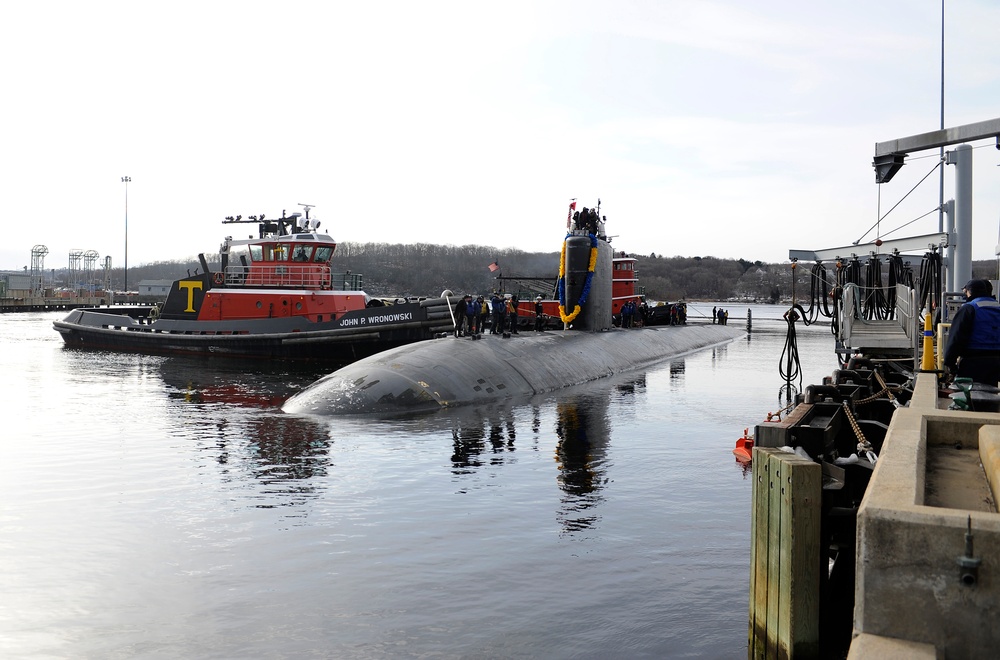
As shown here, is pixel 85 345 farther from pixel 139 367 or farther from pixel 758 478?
pixel 758 478

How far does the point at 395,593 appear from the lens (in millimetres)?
7438

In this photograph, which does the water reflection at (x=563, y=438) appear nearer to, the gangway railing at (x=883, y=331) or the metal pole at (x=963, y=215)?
the gangway railing at (x=883, y=331)

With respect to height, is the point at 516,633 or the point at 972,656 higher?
the point at 972,656

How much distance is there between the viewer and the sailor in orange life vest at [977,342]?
322 inches

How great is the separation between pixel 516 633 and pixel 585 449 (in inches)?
299

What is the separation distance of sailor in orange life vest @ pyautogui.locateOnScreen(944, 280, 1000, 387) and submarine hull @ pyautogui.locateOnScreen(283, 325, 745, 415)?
1085 centimetres

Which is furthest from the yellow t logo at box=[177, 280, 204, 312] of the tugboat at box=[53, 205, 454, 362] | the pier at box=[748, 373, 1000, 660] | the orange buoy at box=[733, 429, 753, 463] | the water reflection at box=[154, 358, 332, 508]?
the pier at box=[748, 373, 1000, 660]

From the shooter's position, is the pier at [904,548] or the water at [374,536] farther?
the water at [374,536]

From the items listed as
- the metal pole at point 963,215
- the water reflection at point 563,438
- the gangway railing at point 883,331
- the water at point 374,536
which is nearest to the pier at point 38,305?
the water at point 374,536

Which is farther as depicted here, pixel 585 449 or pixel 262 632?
pixel 585 449

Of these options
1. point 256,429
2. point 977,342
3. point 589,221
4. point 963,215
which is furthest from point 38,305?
point 977,342

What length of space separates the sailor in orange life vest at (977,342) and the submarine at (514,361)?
1085 cm

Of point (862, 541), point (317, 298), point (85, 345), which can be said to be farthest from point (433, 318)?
point (862, 541)

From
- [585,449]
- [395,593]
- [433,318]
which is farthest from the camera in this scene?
[433,318]
